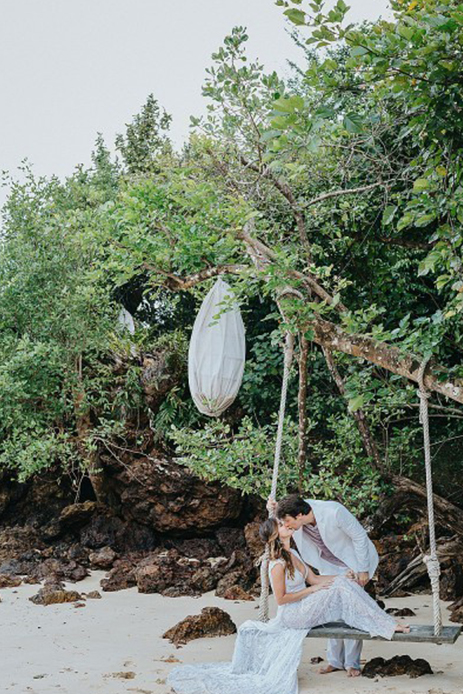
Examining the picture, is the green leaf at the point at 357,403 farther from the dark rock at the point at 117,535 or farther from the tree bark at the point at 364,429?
the dark rock at the point at 117,535

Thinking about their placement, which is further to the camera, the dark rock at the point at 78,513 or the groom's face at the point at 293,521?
the dark rock at the point at 78,513

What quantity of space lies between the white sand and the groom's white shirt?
1.91 feet

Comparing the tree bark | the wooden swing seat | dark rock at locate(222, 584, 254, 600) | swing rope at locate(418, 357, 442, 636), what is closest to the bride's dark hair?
the wooden swing seat

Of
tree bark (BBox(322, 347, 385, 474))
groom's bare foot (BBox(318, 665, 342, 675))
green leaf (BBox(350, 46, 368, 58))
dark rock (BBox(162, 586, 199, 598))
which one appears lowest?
dark rock (BBox(162, 586, 199, 598))

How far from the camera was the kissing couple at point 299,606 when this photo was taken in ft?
12.6

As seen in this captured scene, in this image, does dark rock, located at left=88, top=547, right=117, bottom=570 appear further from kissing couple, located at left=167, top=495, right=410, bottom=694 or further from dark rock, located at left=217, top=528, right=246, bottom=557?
kissing couple, located at left=167, top=495, right=410, bottom=694

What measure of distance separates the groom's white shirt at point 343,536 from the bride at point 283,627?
0.08 meters

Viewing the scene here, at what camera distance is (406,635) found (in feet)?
12.0

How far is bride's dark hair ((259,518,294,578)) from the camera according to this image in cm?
402

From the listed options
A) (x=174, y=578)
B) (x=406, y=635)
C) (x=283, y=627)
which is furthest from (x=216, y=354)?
(x=406, y=635)

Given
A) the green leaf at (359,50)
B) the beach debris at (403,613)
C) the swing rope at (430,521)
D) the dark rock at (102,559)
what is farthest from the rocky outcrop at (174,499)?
the green leaf at (359,50)

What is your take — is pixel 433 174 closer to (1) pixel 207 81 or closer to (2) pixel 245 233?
(2) pixel 245 233

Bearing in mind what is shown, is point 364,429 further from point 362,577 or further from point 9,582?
point 9,582

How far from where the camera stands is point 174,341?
8680 mm
